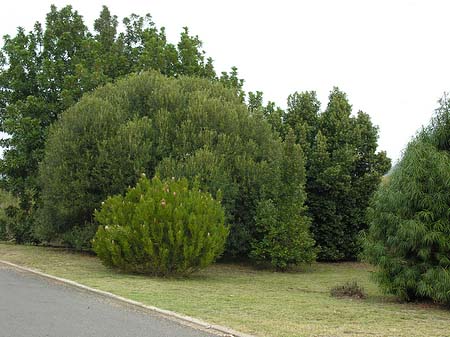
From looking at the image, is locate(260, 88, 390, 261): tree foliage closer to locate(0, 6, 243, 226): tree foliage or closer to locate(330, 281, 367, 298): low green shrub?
locate(0, 6, 243, 226): tree foliage

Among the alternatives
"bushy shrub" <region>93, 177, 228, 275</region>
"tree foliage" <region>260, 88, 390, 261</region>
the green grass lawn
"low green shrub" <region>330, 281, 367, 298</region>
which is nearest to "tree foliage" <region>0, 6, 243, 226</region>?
"tree foliage" <region>260, 88, 390, 261</region>

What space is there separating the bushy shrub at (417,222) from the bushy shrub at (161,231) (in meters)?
4.87

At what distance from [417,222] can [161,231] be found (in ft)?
23.0

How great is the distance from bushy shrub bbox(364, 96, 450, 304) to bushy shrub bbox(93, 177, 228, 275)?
487 cm

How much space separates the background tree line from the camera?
→ 2233 cm

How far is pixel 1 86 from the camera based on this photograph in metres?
31.2

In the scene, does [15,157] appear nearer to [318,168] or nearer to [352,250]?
[318,168]

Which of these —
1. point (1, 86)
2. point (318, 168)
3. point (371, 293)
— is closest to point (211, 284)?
point (371, 293)

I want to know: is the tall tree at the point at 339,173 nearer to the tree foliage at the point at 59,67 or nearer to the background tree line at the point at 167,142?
the background tree line at the point at 167,142

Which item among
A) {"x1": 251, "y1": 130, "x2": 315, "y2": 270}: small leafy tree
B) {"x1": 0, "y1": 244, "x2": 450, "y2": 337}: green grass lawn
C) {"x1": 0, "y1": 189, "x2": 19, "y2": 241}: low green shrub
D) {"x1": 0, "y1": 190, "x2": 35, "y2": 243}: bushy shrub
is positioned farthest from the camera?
{"x1": 0, "y1": 189, "x2": 19, "y2": 241}: low green shrub

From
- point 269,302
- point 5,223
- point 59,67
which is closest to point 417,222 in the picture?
point 269,302

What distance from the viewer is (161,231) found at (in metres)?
16.5

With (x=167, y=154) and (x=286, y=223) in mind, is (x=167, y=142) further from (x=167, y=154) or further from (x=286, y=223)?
(x=286, y=223)

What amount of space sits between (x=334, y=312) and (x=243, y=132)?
13.3 metres
